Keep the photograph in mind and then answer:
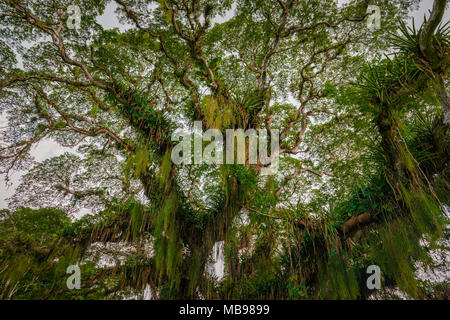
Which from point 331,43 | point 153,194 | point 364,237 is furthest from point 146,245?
point 331,43

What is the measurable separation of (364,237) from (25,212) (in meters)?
9.47

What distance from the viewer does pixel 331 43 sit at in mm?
5629

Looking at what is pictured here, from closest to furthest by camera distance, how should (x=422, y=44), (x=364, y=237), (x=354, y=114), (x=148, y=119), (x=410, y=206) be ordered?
(x=422, y=44) < (x=410, y=206) < (x=364, y=237) < (x=148, y=119) < (x=354, y=114)

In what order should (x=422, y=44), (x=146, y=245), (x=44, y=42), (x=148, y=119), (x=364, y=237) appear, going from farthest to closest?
1. (x=44, y=42)
2. (x=146, y=245)
3. (x=148, y=119)
4. (x=364, y=237)
5. (x=422, y=44)

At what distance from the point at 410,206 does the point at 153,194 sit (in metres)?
3.81

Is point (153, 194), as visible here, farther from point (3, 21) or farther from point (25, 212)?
point (25, 212)

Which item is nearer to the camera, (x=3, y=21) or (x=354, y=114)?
(x=3, y=21)

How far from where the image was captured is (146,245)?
13.5ft

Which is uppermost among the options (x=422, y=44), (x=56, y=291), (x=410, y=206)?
(x=422, y=44)

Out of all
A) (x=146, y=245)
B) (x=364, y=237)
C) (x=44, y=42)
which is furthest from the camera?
(x=44, y=42)
